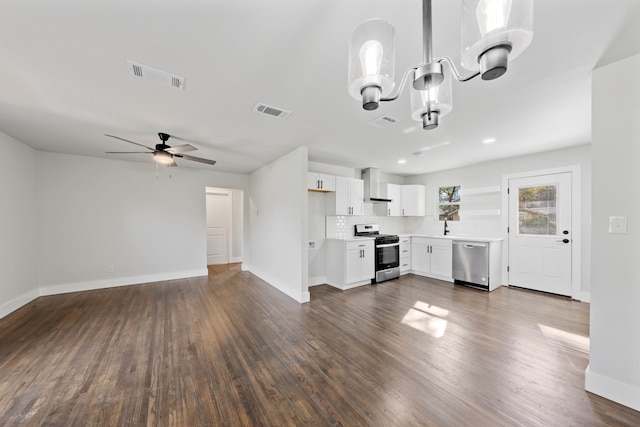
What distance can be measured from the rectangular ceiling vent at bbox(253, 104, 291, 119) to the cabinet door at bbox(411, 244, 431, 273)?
4.44m

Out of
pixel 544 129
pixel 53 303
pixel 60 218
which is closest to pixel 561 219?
pixel 544 129

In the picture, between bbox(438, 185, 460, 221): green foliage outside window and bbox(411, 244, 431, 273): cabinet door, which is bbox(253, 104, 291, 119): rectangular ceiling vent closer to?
bbox(411, 244, 431, 273): cabinet door

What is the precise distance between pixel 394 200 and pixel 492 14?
5.55m

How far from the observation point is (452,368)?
7.04 feet

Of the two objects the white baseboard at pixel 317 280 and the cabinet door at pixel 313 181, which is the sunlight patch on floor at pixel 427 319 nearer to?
the white baseboard at pixel 317 280

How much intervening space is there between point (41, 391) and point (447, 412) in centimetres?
311

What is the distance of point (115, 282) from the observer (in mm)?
4754

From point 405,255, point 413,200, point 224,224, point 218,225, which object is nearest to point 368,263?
point 405,255

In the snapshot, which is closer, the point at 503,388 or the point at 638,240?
the point at 638,240

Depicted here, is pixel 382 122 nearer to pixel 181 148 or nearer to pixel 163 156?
pixel 181 148

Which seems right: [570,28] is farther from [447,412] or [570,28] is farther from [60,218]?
[60,218]

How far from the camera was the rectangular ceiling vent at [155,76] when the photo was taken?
1.89 m

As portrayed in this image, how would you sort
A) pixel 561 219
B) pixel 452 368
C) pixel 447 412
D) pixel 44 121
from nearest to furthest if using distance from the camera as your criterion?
pixel 447 412
pixel 452 368
pixel 44 121
pixel 561 219

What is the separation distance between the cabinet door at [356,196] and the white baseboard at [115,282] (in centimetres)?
385
